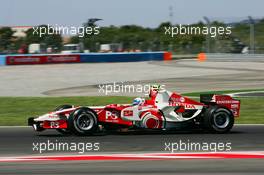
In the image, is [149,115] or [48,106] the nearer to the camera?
[149,115]

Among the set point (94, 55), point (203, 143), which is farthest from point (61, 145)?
point (94, 55)

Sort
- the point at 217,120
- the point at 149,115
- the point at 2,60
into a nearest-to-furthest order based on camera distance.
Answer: the point at 149,115, the point at 217,120, the point at 2,60

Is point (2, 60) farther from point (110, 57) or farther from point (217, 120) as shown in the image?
point (217, 120)

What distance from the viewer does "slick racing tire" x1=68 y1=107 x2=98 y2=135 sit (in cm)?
1187

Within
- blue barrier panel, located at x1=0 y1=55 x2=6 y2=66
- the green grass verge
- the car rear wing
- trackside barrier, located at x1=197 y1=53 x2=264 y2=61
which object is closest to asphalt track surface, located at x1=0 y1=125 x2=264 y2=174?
the car rear wing

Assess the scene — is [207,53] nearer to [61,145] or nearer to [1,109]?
[1,109]

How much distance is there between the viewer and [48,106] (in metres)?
18.7

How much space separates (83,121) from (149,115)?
1249mm

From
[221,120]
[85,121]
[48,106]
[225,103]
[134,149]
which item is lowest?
[48,106]

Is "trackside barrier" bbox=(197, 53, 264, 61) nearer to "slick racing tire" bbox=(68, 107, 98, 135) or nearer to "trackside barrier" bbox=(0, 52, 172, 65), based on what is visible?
"trackside barrier" bbox=(0, 52, 172, 65)

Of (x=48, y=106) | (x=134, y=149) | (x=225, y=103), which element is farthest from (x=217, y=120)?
(x=48, y=106)

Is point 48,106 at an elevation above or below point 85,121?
below

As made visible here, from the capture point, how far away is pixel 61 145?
11.1 metres

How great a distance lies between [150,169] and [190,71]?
25461 millimetres
